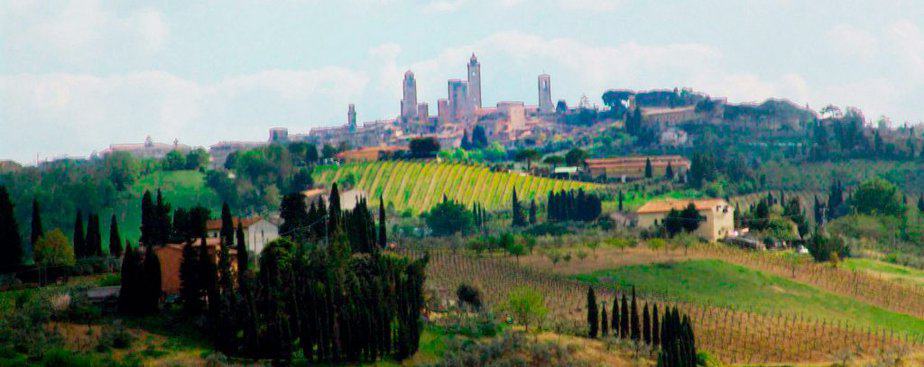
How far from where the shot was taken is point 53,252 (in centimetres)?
6150

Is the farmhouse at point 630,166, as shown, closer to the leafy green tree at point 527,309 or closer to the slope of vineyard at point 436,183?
the slope of vineyard at point 436,183

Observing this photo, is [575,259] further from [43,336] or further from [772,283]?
[43,336]

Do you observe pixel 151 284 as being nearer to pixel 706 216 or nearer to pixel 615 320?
pixel 615 320

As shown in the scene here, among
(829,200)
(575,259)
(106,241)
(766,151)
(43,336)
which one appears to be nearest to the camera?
(43,336)

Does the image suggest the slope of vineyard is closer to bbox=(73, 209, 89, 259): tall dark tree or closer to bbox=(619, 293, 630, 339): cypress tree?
bbox=(73, 209, 89, 259): tall dark tree

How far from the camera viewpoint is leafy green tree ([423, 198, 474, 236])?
103 metres

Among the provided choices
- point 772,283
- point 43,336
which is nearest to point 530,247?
point 772,283

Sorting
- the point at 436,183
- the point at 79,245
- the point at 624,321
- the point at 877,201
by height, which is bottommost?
the point at 624,321

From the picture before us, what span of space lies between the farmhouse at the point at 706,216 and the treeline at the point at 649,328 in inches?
1187

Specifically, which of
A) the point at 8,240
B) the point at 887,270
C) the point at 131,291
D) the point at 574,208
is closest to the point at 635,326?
the point at 131,291

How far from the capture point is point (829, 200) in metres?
110

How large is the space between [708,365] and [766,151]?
344 feet

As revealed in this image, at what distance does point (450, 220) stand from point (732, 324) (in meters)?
44.9

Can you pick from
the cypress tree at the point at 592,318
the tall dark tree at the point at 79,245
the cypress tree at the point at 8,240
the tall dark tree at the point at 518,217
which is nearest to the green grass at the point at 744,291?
the cypress tree at the point at 592,318
